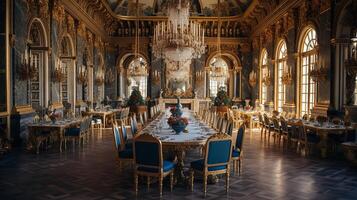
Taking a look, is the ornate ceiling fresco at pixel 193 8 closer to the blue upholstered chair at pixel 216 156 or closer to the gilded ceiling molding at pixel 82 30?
the gilded ceiling molding at pixel 82 30

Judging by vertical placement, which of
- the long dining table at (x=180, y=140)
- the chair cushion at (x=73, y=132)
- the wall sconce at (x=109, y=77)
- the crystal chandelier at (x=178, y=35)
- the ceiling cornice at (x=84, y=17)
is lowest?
the chair cushion at (x=73, y=132)

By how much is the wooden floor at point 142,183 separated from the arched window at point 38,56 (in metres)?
2.99

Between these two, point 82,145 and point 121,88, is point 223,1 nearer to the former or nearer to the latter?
point 121,88

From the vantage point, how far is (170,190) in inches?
199

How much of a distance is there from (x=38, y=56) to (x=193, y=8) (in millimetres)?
11151

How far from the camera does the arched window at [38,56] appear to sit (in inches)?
391

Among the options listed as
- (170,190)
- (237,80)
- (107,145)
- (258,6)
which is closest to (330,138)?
(170,190)

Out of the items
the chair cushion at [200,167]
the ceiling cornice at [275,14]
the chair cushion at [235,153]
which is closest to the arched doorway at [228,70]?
the ceiling cornice at [275,14]

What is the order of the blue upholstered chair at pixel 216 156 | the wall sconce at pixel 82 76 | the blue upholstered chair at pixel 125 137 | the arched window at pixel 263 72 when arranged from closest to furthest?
1. the blue upholstered chair at pixel 216 156
2. the blue upholstered chair at pixel 125 137
3. the wall sconce at pixel 82 76
4. the arched window at pixel 263 72

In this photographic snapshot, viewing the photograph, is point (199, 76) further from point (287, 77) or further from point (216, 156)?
point (216, 156)

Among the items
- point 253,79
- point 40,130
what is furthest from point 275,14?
point 40,130

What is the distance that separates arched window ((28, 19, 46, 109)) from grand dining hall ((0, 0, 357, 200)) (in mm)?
42

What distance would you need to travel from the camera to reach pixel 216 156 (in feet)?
15.8

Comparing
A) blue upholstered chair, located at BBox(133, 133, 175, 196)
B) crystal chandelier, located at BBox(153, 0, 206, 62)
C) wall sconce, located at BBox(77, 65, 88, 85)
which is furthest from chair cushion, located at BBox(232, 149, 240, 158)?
wall sconce, located at BBox(77, 65, 88, 85)
